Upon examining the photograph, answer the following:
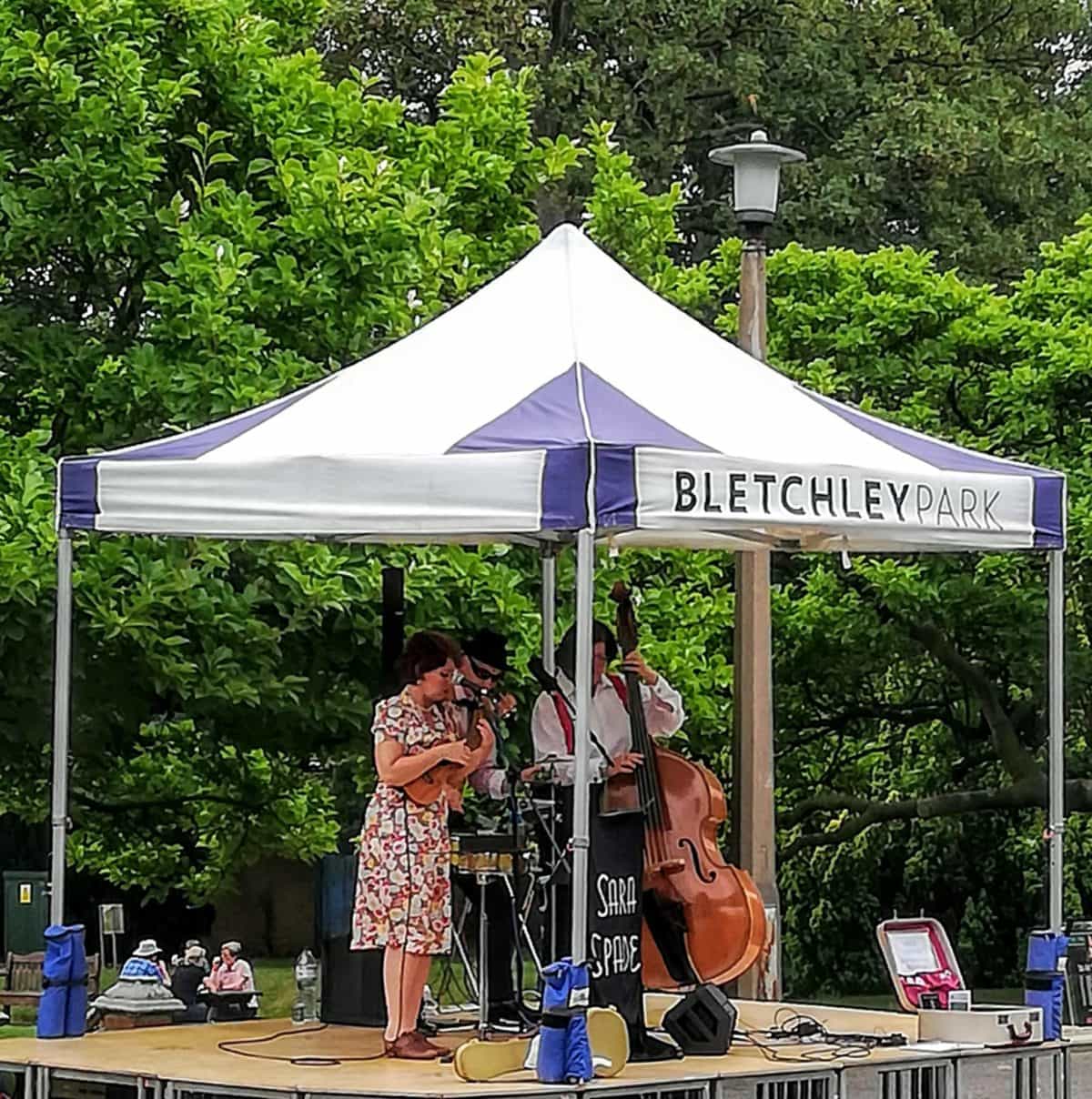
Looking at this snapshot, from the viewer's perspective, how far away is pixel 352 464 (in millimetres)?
7938

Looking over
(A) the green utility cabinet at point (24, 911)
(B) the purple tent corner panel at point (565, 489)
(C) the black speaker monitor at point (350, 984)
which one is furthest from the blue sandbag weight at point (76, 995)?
(A) the green utility cabinet at point (24, 911)

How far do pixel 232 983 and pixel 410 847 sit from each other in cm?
238

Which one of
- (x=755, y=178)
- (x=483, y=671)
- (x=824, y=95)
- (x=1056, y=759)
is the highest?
(x=824, y=95)

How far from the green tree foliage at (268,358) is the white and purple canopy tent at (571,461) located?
6.65 ft

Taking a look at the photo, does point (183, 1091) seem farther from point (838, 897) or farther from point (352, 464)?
point (838, 897)

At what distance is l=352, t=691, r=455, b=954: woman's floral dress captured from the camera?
8.50m

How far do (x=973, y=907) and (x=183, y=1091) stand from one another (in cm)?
1283

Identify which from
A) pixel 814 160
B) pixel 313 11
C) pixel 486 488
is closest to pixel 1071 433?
pixel 313 11

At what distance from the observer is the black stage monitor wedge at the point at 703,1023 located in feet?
28.5

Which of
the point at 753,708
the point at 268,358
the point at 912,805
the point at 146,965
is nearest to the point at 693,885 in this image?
the point at 146,965

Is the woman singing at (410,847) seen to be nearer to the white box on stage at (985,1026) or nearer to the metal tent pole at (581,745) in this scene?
the metal tent pole at (581,745)

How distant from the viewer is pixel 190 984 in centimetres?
1048

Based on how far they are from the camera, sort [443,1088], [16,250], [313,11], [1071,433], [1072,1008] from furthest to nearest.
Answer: [1071,433] < [313,11] < [16,250] < [1072,1008] < [443,1088]

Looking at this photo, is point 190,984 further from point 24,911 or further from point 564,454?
point 24,911
